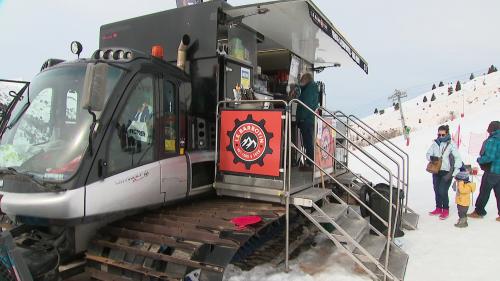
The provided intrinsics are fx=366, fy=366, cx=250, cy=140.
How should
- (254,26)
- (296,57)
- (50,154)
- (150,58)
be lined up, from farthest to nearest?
(296,57), (254,26), (150,58), (50,154)

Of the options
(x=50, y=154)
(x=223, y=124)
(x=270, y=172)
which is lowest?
(x=270, y=172)

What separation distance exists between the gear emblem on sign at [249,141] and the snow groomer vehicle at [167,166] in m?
0.01

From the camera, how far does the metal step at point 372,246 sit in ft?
14.8

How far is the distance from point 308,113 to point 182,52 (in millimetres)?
2194

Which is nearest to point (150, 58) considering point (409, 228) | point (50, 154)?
point (50, 154)

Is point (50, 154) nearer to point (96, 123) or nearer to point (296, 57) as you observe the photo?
Answer: point (96, 123)

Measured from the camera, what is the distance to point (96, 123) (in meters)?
3.61

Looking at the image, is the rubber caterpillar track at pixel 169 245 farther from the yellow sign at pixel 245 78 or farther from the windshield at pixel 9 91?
the yellow sign at pixel 245 78

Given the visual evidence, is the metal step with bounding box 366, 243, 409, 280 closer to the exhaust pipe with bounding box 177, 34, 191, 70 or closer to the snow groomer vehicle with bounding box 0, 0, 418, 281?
the snow groomer vehicle with bounding box 0, 0, 418, 281

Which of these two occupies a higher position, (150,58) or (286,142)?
(150,58)

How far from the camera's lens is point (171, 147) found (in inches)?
179

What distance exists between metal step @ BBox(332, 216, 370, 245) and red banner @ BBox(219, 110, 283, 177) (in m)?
1.11

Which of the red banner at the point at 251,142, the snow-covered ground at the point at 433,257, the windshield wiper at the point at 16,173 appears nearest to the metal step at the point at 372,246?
the snow-covered ground at the point at 433,257

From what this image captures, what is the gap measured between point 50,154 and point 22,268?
1127mm
